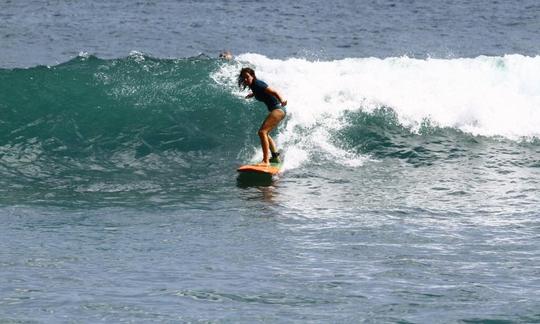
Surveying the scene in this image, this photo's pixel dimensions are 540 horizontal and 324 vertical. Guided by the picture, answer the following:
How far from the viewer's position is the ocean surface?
34.3 feet

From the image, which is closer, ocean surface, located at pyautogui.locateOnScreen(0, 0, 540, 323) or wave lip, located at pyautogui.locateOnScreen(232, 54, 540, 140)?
ocean surface, located at pyautogui.locateOnScreen(0, 0, 540, 323)

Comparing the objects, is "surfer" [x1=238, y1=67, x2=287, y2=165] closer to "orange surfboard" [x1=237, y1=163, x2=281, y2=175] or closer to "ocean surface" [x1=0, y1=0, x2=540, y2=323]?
"orange surfboard" [x1=237, y1=163, x2=281, y2=175]

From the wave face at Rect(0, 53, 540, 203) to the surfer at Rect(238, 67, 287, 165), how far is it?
32.0 inches

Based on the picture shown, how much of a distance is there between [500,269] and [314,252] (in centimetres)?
212

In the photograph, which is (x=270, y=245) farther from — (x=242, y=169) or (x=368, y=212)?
(x=242, y=169)

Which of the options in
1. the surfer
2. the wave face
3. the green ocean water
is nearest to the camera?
the green ocean water

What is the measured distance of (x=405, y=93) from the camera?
20.9 metres

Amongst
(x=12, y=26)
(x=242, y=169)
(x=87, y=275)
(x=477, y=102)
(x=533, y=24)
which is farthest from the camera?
(x=533, y=24)

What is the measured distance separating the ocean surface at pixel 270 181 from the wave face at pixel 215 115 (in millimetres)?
51

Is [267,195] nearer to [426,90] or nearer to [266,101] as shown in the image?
[266,101]

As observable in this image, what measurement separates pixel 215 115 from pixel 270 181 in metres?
3.76

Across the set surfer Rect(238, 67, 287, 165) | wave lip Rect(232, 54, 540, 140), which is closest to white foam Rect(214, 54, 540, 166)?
wave lip Rect(232, 54, 540, 140)

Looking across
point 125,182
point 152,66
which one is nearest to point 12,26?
point 152,66

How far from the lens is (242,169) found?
1625 centimetres
